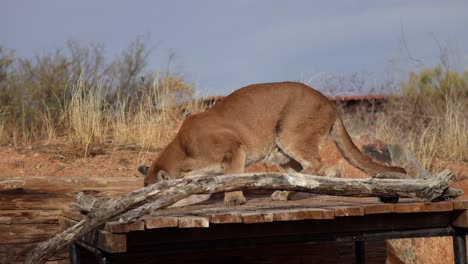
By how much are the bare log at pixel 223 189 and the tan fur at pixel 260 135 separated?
1.44 metres

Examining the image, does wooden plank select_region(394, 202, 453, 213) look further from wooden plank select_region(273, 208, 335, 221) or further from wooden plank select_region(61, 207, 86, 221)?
wooden plank select_region(61, 207, 86, 221)

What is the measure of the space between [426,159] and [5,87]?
7.35 m

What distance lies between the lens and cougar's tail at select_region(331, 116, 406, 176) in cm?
652

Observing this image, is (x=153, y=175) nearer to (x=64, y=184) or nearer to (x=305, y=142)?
(x=64, y=184)

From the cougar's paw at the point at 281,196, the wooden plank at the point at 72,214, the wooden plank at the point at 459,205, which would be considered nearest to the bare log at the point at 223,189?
the wooden plank at the point at 459,205

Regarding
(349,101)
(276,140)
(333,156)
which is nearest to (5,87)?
(333,156)

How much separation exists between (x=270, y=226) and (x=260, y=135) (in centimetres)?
226

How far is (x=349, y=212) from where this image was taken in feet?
15.7

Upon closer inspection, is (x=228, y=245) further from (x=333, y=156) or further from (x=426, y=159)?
(x=426, y=159)

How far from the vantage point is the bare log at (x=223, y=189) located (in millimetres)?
4328

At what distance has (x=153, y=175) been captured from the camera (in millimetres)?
6363

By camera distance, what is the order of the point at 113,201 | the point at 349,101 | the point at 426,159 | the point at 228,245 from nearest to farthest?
the point at 113,201
the point at 228,245
the point at 426,159
the point at 349,101

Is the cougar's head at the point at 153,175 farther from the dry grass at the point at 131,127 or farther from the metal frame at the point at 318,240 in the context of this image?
the dry grass at the point at 131,127

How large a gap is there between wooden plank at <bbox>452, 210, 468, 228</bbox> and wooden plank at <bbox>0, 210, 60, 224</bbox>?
10.8 feet
